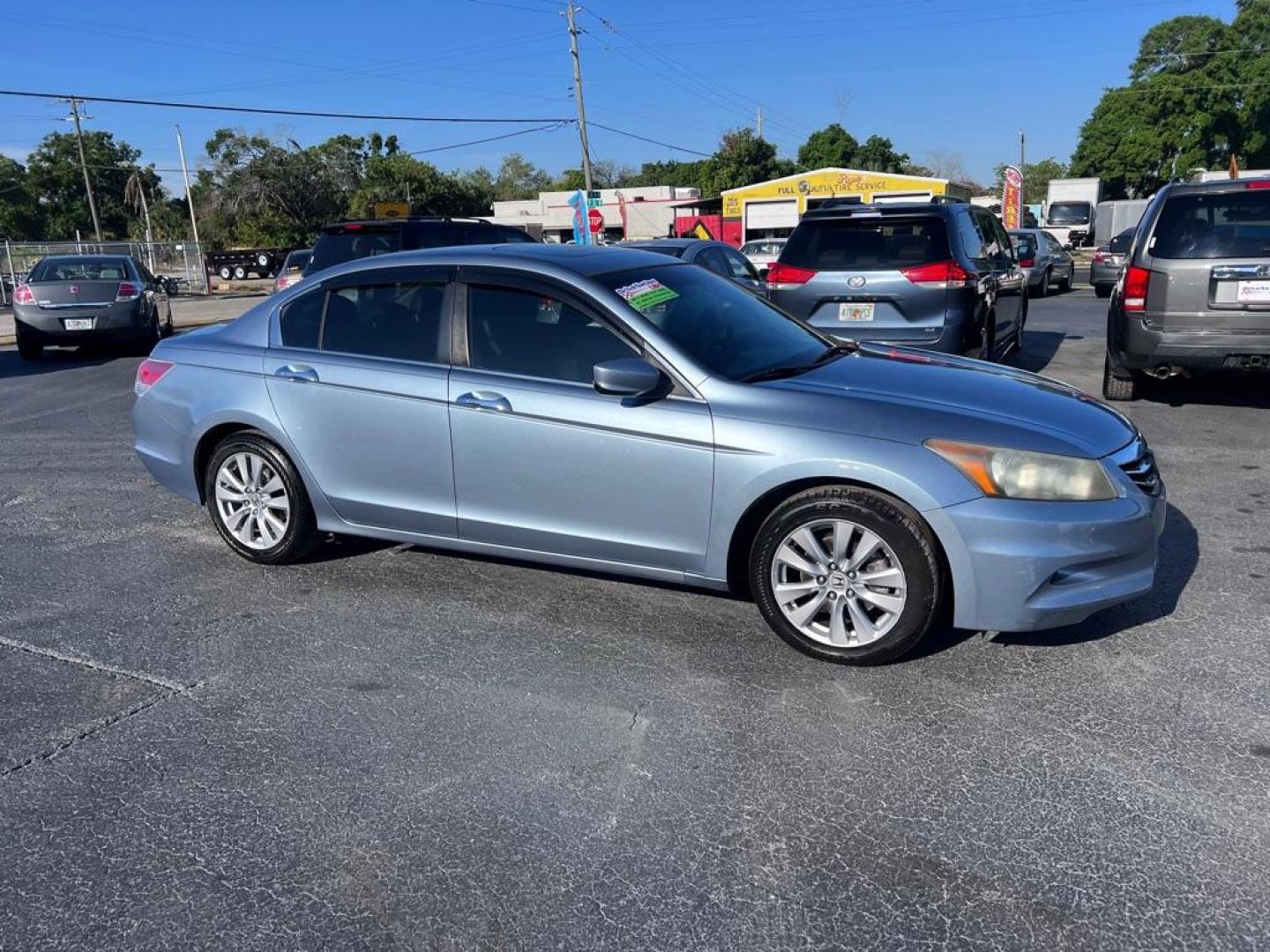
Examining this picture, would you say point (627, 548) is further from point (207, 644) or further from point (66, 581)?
point (66, 581)

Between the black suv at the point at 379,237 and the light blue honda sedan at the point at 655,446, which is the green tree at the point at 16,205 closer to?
the black suv at the point at 379,237

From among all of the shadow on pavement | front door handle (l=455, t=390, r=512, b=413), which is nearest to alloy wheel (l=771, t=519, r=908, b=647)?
front door handle (l=455, t=390, r=512, b=413)

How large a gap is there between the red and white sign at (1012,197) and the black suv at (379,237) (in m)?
21.3

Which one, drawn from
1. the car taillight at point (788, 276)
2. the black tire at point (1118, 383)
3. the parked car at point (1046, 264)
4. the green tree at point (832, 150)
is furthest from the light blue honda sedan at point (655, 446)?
the green tree at point (832, 150)

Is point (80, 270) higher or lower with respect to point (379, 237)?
lower

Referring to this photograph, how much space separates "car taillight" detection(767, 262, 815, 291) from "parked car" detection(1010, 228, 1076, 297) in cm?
1224

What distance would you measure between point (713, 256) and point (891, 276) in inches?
167

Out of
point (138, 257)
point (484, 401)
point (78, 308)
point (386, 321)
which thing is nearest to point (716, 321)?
point (484, 401)

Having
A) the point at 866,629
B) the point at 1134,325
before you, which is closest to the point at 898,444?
the point at 866,629

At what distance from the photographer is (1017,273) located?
35.9ft

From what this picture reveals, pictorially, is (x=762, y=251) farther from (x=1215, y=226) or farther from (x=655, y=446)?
(x=655, y=446)

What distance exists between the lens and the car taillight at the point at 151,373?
542cm

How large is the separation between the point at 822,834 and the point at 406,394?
2.74 meters

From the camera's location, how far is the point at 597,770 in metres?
3.26
